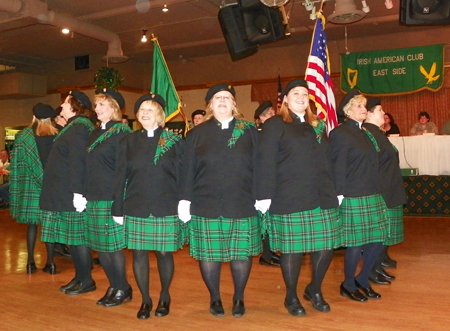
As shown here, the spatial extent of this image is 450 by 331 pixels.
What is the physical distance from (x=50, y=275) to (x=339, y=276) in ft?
8.51

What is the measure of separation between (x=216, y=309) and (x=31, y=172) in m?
2.47

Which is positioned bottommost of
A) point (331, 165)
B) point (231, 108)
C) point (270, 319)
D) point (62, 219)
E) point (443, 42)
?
point (270, 319)

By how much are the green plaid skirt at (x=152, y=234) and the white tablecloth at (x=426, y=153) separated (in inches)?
239

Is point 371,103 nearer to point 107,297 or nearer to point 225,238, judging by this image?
point 225,238

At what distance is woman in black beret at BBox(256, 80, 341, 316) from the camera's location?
10.7 feet

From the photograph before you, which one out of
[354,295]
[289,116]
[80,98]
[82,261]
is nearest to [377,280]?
[354,295]

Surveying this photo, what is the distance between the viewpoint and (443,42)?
11719 millimetres

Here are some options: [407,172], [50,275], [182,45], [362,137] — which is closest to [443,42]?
[407,172]

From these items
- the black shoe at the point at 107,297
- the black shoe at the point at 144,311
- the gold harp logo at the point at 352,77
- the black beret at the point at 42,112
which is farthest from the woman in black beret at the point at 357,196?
the gold harp logo at the point at 352,77

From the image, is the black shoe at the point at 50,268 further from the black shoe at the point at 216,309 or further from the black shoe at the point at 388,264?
the black shoe at the point at 388,264

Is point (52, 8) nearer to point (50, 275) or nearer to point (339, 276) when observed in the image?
point (50, 275)

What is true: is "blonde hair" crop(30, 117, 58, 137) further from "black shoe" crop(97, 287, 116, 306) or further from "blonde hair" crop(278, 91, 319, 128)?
"blonde hair" crop(278, 91, 319, 128)

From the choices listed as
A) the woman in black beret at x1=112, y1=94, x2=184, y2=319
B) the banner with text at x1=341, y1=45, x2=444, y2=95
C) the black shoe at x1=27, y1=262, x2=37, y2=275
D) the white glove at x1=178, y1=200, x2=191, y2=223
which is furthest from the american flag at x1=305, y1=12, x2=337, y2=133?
the banner with text at x1=341, y1=45, x2=444, y2=95

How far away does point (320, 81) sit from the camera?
5031mm
